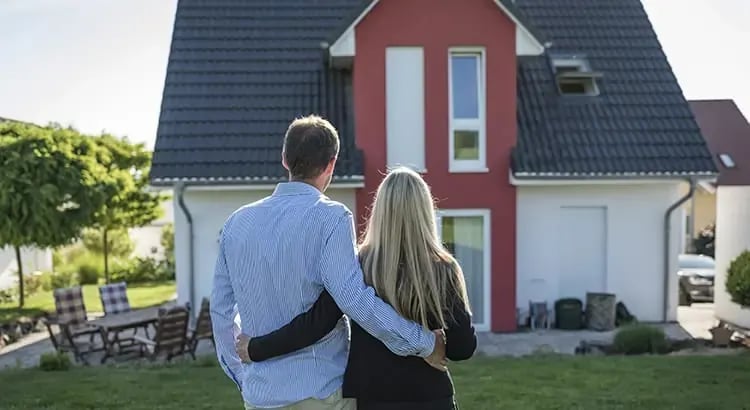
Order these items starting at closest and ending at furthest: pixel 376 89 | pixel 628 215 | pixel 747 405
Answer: pixel 747 405 < pixel 376 89 < pixel 628 215

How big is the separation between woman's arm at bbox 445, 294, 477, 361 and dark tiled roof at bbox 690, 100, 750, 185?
26.0 m

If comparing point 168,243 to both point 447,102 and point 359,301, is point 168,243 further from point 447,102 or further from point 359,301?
point 359,301

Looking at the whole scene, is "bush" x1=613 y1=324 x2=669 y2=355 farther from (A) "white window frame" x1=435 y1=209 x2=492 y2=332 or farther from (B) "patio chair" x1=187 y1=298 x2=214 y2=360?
(B) "patio chair" x1=187 y1=298 x2=214 y2=360

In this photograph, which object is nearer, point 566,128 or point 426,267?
point 426,267

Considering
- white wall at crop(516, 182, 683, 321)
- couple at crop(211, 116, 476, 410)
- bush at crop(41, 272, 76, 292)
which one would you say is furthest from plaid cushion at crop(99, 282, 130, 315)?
couple at crop(211, 116, 476, 410)

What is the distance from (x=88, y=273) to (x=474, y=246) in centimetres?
1467

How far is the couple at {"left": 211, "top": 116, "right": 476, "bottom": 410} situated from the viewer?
2.62 meters

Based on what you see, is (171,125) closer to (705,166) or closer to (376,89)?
(376,89)

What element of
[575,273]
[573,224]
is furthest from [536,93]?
[575,273]

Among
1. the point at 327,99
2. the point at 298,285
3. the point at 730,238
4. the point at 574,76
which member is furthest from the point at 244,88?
the point at 298,285

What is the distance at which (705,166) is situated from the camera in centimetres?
1241

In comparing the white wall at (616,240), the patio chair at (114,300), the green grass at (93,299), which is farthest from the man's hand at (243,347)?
the green grass at (93,299)

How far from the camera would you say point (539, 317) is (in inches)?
Result: 484

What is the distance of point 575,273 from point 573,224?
3.07ft
